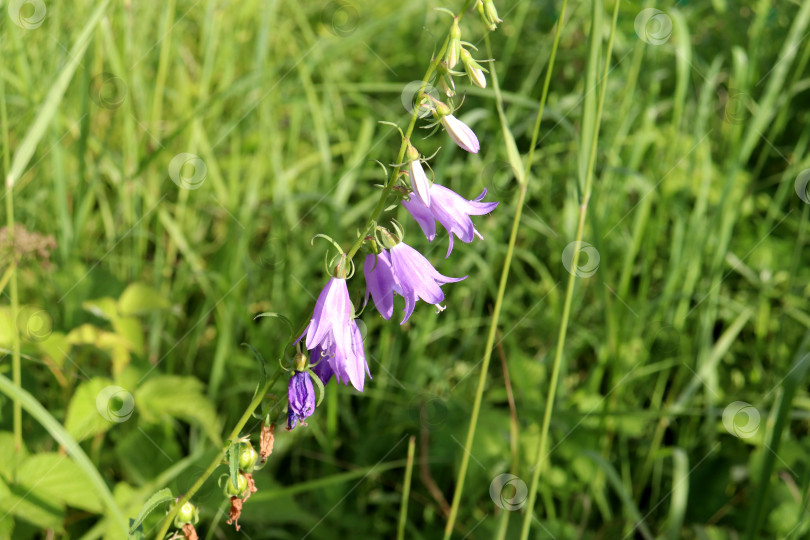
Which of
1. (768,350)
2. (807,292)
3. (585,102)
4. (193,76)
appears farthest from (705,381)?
(193,76)

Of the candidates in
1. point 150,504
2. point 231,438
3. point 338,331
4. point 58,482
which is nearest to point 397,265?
point 338,331

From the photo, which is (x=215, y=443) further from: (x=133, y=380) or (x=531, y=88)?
A: (x=531, y=88)

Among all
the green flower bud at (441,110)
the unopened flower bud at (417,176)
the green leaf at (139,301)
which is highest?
the green flower bud at (441,110)

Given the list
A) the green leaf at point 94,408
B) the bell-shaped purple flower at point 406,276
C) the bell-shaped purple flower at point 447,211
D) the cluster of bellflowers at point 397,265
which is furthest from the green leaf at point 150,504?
the green leaf at point 94,408

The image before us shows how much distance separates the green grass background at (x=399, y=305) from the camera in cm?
201

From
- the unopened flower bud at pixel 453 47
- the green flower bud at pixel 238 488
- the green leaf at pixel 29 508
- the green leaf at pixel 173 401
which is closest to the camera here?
the unopened flower bud at pixel 453 47

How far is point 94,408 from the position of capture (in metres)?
1.81

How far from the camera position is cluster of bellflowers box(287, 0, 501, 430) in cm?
102

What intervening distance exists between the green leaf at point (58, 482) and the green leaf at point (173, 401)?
0.86ft

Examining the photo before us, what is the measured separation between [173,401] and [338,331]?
3.34ft

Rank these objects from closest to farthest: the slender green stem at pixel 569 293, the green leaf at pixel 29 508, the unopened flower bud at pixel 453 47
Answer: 1. the unopened flower bud at pixel 453 47
2. the slender green stem at pixel 569 293
3. the green leaf at pixel 29 508

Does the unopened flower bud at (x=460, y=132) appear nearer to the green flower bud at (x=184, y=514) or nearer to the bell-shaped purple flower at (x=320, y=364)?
the bell-shaped purple flower at (x=320, y=364)

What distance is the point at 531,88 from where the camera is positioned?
3480 mm

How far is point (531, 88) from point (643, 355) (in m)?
1.60
